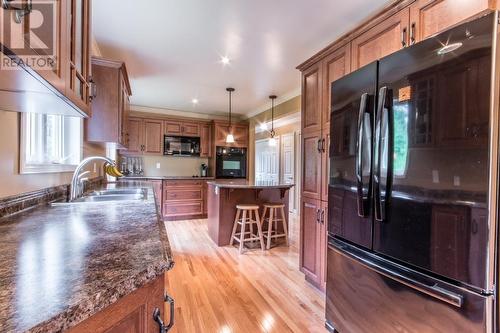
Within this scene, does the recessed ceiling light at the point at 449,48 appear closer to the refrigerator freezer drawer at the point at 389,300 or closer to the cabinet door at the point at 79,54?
the refrigerator freezer drawer at the point at 389,300

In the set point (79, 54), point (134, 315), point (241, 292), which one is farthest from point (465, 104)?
point (241, 292)

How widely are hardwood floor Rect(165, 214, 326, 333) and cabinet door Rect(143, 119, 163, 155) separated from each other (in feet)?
8.90

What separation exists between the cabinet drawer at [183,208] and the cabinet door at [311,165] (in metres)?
3.31

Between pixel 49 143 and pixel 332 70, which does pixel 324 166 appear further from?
pixel 49 143

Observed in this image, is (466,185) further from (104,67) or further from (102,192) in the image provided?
(104,67)

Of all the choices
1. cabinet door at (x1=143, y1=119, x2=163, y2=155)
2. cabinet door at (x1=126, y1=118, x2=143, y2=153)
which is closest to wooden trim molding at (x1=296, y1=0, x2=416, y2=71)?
cabinet door at (x1=143, y1=119, x2=163, y2=155)

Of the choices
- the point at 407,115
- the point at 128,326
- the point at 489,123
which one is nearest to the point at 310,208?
the point at 407,115

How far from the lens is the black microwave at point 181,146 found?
5500mm

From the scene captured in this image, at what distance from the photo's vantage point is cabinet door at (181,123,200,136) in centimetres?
567

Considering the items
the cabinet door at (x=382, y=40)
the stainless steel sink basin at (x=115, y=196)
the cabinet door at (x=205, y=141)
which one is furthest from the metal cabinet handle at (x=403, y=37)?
the cabinet door at (x=205, y=141)

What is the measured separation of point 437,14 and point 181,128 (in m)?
4.99

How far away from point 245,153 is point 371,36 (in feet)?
14.8

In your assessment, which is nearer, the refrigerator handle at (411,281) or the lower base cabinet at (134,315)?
the lower base cabinet at (134,315)

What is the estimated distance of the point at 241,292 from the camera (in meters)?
2.23
